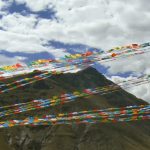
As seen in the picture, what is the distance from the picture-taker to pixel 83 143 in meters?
142

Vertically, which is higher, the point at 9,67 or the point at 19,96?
the point at 9,67

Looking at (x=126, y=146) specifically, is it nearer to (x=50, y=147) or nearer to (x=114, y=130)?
(x=114, y=130)

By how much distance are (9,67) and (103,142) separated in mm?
127227

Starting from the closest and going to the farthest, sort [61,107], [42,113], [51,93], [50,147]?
[50,147]
[42,113]
[61,107]
[51,93]

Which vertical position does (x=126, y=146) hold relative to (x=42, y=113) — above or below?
below

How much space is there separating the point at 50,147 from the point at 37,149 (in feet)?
16.9

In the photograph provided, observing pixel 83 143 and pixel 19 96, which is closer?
pixel 83 143

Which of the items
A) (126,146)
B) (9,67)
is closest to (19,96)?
(126,146)

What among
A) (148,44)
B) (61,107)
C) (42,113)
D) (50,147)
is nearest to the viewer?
(148,44)

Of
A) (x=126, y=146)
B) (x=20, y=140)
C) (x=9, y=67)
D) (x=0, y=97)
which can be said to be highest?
(x=9, y=67)

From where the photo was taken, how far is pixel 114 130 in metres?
170

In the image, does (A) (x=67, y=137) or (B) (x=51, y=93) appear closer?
(A) (x=67, y=137)

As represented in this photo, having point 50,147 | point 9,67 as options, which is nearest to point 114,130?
point 50,147

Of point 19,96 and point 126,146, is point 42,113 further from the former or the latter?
point 126,146
